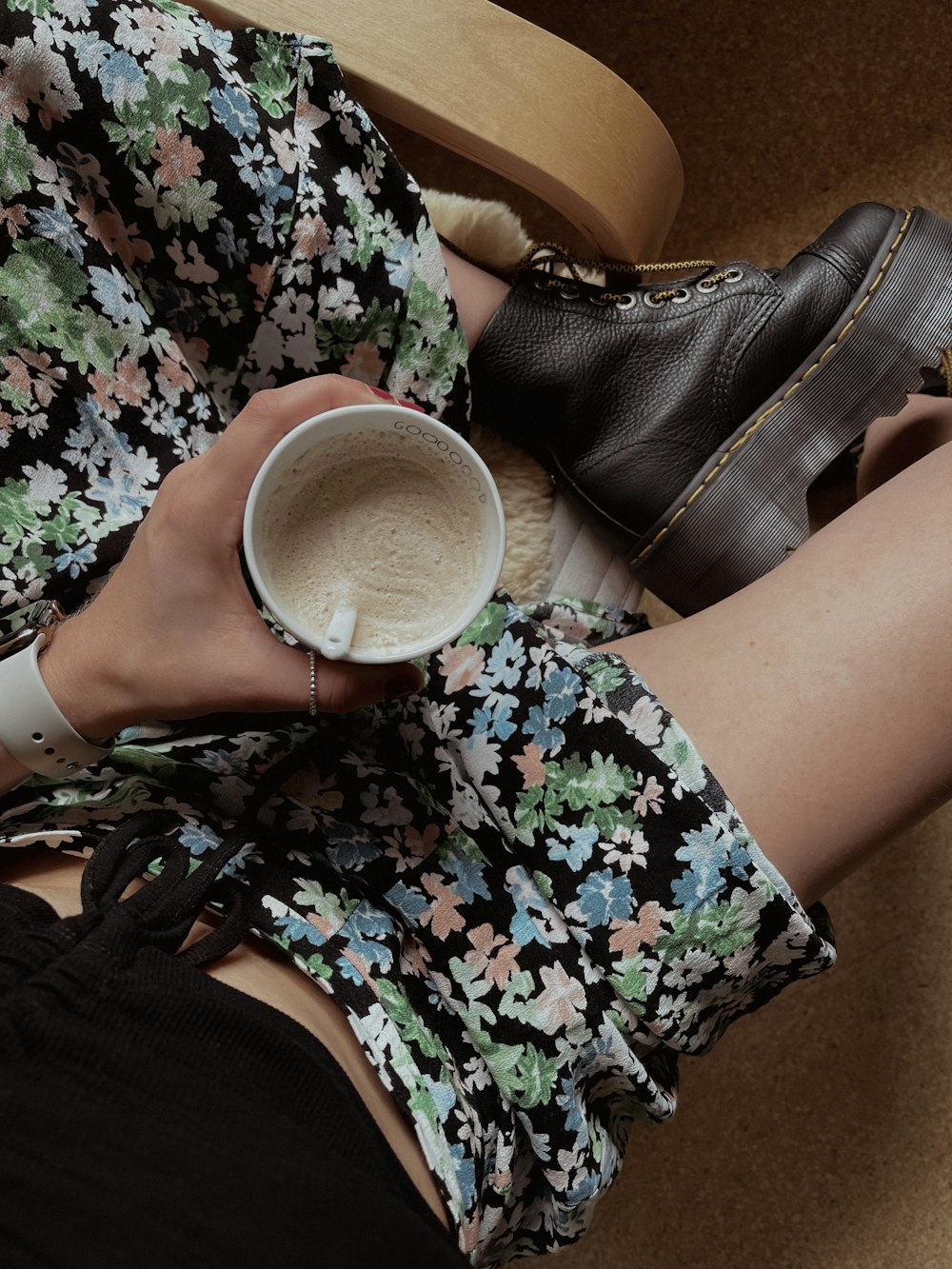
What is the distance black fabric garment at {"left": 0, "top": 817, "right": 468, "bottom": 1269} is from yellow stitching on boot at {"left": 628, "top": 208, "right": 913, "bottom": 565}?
46 centimetres

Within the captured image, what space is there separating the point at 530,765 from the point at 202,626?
0.73ft

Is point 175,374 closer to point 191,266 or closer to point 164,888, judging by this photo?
point 191,266

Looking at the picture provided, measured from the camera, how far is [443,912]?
2.03 ft

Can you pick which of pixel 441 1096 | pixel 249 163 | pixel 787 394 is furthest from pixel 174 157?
pixel 441 1096

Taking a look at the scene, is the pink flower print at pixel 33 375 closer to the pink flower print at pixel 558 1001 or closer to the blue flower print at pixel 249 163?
the blue flower print at pixel 249 163

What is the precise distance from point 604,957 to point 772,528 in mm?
359

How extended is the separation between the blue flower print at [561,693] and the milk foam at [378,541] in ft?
0.50

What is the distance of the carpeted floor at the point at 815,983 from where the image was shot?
0.93 m

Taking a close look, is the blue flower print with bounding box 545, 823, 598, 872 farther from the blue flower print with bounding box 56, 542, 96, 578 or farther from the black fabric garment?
the blue flower print with bounding box 56, 542, 96, 578

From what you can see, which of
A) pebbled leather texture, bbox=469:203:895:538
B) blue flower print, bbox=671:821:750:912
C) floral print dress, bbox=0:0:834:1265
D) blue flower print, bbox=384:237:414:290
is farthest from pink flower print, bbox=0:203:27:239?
blue flower print, bbox=671:821:750:912

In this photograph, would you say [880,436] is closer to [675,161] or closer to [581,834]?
[675,161]

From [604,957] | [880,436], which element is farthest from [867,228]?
[604,957]

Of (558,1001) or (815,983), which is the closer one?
(558,1001)

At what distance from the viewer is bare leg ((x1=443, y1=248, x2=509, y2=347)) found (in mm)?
750
